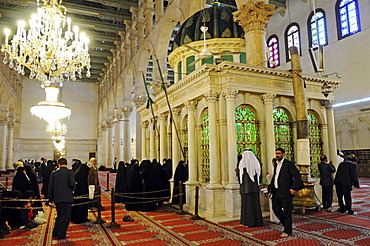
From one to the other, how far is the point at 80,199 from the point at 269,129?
164 inches

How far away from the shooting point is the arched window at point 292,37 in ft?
52.9

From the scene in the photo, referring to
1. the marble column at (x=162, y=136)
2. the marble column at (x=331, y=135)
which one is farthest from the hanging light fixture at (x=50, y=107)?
the marble column at (x=331, y=135)

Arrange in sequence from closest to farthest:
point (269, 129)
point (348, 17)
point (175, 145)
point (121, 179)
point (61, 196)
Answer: point (61, 196)
point (269, 129)
point (175, 145)
point (121, 179)
point (348, 17)

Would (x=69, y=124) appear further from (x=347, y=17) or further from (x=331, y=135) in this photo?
(x=331, y=135)

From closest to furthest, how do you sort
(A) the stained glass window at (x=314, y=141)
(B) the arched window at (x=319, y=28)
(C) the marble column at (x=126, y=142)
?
1. (A) the stained glass window at (x=314, y=141)
2. (B) the arched window at (x=319, y=28)
3. (C) the marble column at (x=126, y=142)

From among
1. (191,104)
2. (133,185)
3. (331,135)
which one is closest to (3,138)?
(133,185)

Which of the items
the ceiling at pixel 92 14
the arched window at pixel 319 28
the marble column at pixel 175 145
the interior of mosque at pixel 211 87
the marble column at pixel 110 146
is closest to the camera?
the interior of mosque at pixel 211 87

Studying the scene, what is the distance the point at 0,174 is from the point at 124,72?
34.2 feet

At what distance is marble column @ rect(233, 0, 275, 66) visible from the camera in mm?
7465

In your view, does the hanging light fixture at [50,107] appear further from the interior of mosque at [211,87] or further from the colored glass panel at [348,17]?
the colored glass panel at [348,17]

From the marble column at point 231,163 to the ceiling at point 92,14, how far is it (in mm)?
12727

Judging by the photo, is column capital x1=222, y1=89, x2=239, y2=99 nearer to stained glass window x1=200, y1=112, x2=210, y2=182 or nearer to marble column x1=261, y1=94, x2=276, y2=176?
marble column x1=261, y1=94, x2=276, y2=176

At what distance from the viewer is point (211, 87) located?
6.05 metres

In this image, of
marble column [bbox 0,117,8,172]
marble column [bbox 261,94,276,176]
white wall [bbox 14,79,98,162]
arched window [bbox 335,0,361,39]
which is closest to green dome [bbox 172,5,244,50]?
marble column [bbox 261,94,276,176]
